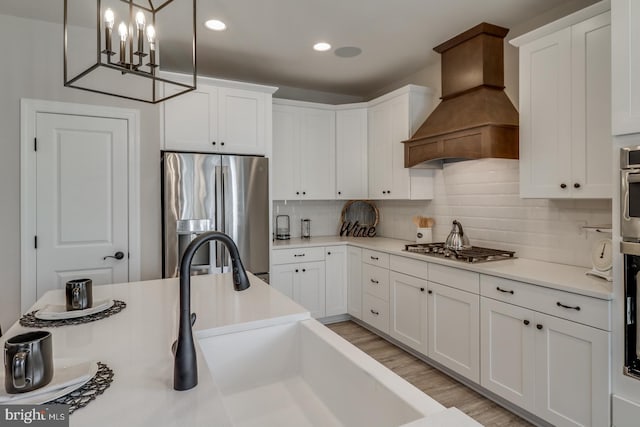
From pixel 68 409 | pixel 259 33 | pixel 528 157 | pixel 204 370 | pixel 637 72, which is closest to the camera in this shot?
pixel 68 409

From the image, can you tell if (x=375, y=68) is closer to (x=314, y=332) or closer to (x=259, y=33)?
(x=259, y=33)

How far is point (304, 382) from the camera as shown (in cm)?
141

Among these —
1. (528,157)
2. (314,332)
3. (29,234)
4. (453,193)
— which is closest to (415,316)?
(453,193)

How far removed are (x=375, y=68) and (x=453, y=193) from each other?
1576mm

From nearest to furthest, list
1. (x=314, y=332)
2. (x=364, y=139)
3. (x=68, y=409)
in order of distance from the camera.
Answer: (x=68, y=409)
(x=314, y=332)
(x=364, y=139)

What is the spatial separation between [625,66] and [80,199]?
3.64 metres

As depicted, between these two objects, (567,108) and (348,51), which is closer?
(567,108)

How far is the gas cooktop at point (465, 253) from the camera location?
274 centimetres

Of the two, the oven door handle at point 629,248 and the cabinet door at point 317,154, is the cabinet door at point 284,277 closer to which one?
the cabinet door at point 317,154

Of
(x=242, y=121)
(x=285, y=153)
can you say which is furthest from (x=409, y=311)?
(x=242, y=121)

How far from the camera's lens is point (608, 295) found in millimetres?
1840

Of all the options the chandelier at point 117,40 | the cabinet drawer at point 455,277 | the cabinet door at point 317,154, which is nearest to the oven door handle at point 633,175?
the cabinet drawer at point 455,277

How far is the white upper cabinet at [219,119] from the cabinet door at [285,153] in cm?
44

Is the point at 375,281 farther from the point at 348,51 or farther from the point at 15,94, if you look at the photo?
the point at 15,94
